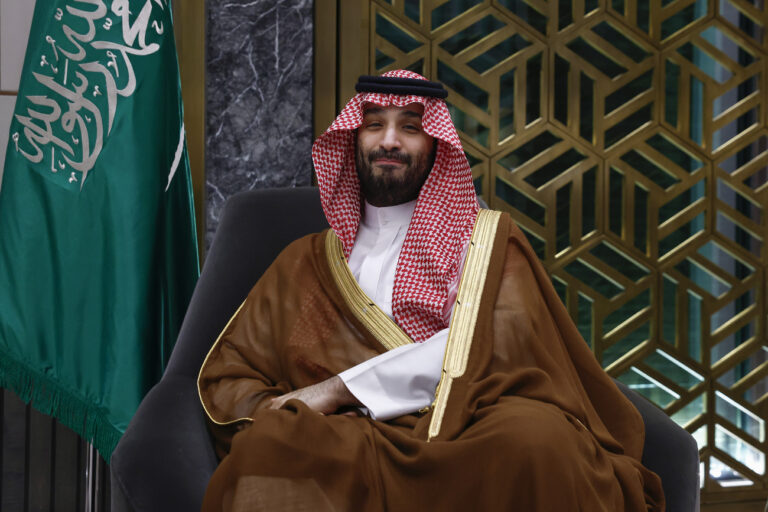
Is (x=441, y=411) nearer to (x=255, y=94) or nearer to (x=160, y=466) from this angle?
(x=160, y=466)

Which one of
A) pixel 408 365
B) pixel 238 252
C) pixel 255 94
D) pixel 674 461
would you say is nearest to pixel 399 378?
pixel 408 365

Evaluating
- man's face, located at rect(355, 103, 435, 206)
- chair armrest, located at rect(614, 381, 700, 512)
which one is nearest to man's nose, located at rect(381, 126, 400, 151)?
man's face, located at rect(355, 103, 435, 206)

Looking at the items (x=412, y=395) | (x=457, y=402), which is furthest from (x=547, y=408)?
(x=412, y=395)

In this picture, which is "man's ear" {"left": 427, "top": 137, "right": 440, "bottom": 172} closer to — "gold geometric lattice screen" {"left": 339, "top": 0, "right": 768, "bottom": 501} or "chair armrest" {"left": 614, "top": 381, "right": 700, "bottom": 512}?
"gold geometric lattice screen" {"left": 339, "top": 0, "right": 768, "bottom": 501}

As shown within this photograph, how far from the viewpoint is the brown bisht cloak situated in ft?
4.00

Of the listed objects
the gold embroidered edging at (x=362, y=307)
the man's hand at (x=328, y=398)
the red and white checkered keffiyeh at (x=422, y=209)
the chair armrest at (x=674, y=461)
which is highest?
the red and white checkered keffiyeh at (x=422, y=209)

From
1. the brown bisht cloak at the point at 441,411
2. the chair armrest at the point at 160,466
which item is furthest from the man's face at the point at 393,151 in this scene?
the chair armrest at the point at 160,466

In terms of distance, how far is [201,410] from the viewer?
1588 mm

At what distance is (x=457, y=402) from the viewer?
1.43m

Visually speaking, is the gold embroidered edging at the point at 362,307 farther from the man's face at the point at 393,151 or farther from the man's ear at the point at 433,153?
the man's ear at the point at 433,153

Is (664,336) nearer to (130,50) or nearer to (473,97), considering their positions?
(473,97)

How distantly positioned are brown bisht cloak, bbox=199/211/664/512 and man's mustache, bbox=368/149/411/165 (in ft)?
0.79

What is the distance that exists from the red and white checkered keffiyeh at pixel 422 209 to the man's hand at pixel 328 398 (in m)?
0.25

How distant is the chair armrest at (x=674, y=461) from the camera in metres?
1.41
